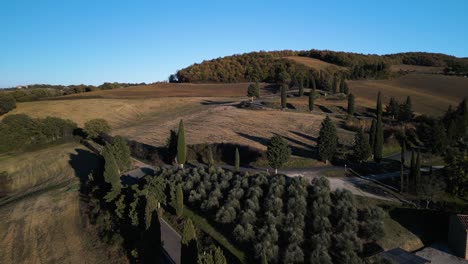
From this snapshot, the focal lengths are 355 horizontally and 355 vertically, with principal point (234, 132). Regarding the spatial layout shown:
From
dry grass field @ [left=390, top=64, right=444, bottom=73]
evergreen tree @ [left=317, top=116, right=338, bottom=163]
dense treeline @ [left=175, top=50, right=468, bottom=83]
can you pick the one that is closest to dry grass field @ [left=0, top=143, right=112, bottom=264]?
evergreen tree @ [left=317, top=116, right=338, bottom=163]

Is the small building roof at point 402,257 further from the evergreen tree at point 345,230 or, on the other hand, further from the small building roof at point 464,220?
the small building roof at point 464,220

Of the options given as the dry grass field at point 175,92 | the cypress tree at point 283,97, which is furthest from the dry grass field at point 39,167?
the dry grass field at point 175,92

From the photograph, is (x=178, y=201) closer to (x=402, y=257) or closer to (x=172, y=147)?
(x=402, y=257)

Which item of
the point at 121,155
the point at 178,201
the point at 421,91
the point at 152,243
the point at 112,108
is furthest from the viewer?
the point at 421,91

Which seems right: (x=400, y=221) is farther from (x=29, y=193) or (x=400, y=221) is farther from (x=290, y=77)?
(x=290, y=77)

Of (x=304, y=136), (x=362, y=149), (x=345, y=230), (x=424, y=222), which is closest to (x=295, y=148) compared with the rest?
(x=304, y=136)

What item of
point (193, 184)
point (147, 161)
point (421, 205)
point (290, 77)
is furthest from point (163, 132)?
point (290, 77)
